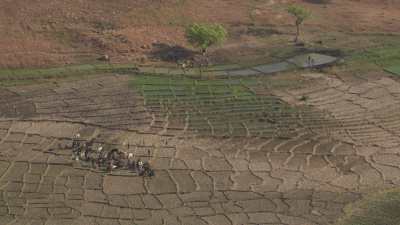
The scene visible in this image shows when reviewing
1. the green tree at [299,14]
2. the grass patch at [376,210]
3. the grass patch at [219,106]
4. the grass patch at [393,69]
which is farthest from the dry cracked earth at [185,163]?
the green tree at [299,14]

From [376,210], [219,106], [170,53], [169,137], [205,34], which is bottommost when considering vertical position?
[376,210]

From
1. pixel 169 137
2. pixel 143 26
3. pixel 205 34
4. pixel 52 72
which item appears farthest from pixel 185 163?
pixel 143 26

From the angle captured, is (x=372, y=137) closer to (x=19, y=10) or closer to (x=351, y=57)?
(x=351, y=57)

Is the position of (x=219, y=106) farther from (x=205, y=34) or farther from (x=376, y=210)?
(x=376, y=210)

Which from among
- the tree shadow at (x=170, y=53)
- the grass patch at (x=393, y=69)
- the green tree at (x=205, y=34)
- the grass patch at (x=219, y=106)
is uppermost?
the green tree at (x=205, y=34)

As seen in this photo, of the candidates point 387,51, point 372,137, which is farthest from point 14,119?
point 387,51

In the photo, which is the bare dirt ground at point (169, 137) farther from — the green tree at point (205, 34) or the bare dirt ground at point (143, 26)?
the green tree at point (205, 34)

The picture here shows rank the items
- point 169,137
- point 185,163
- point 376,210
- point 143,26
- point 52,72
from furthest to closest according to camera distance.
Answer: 1. point 143,26
2. point 52,72
3. point 169,137
4. point 185,163
5. point 376,210

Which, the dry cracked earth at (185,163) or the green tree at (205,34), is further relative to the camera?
the green tree at (205,34)
